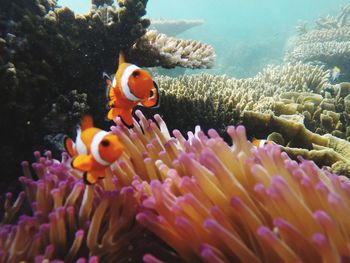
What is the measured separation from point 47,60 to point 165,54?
50.7 inches

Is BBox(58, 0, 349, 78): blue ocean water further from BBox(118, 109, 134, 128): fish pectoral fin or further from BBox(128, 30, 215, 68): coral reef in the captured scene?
BBox(118, 109, 134, 128): fish pectoral fin

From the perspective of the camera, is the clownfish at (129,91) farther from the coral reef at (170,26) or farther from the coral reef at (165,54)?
the coral reef at (170,26)

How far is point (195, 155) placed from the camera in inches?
68.6

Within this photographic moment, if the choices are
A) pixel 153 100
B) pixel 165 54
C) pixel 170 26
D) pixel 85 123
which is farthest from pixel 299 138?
pixel 170 26

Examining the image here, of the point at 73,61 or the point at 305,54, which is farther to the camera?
the point at 305,54

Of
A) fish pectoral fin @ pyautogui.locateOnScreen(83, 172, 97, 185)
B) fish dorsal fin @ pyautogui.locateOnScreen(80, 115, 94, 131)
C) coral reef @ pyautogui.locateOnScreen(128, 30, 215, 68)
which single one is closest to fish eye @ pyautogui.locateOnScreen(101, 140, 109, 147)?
fish pectoral fin @ pyautogui.locateOnScreen(83, 172, 97, 185)

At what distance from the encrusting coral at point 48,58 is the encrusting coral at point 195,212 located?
1.26 m

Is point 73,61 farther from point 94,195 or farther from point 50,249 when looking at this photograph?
point 50,249

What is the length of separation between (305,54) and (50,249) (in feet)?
39.7

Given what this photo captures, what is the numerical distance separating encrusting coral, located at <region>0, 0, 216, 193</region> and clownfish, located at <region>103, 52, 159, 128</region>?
110 cm

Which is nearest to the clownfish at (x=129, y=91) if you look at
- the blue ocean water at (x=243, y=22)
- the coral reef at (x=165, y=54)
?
the coral reef at (x=165, y=54)

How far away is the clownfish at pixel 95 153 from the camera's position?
1565mm

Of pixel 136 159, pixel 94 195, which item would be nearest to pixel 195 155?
pixel 136 159

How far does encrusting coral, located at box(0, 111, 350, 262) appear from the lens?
47.6 inches
